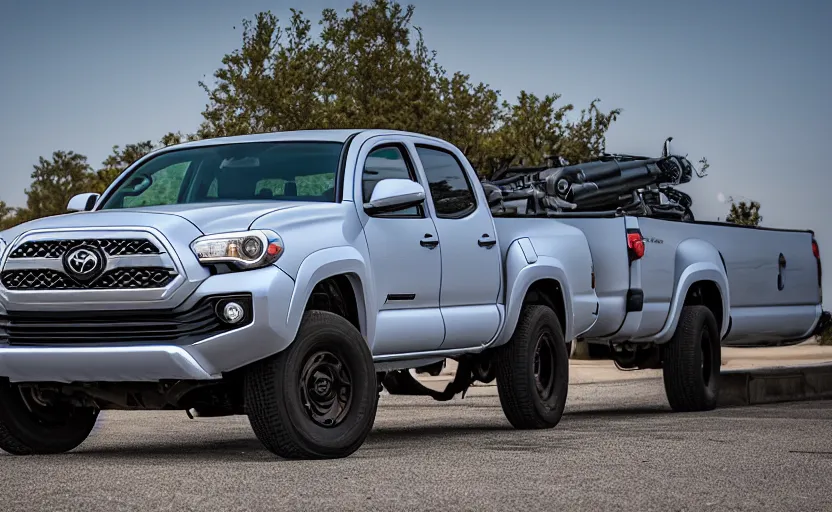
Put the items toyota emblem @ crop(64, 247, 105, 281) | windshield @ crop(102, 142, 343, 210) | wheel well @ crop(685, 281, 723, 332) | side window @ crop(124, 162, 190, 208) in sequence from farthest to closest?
wheel well @ crop(685, 281, 723, 332) < side window @ crop(124, 162, 190, 208) < windshield @ crop(102, 142, 343, 210) < toyota emblem @ crop(64, 247, 105, 281)

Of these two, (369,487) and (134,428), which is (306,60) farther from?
(369,487)

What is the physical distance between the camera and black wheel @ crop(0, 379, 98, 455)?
8633 millimetres

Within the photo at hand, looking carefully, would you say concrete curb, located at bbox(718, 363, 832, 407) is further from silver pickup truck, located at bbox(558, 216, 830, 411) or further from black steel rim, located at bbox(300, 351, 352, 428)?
black steel rim, located at bbox(300, 351, 352, 428)

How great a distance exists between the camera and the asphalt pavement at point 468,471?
639 cm

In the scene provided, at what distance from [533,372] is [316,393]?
2934mm

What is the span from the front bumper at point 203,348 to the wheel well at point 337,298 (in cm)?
62

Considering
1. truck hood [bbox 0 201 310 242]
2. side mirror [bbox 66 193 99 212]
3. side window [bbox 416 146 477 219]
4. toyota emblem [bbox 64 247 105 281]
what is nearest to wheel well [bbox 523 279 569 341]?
side window [bbox 416 146 477 219]

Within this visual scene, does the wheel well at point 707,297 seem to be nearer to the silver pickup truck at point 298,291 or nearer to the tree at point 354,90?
the silver pickup truck at point 298,291

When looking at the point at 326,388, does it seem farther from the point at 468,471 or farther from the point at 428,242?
the point at 428,242

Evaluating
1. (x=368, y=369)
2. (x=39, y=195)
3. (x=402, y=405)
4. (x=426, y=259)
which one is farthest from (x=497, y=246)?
(x=39, y=195)

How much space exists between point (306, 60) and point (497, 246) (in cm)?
3769

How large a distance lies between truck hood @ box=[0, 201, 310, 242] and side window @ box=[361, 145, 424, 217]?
2.87 feet

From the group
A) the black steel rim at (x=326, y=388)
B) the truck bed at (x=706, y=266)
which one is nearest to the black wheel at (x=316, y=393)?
the black steel rim at (x=326, y=388)

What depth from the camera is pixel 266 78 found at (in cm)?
4591
